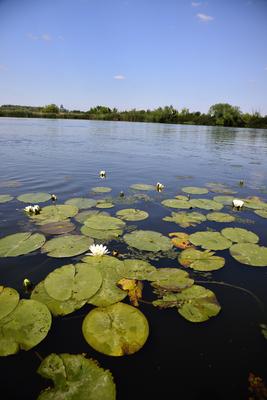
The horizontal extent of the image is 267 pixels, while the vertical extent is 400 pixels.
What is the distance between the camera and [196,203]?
5.71m

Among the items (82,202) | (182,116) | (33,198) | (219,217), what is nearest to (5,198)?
(33,198)

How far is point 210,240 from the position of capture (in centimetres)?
388

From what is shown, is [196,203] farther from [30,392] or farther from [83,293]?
[30,392]

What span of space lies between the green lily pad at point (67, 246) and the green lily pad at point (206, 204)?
9.26ft

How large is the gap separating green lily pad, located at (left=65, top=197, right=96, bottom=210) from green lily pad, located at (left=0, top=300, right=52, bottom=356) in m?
Answer: 2.88

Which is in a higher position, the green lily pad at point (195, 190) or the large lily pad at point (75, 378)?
the green lily pad at point (195, 190)

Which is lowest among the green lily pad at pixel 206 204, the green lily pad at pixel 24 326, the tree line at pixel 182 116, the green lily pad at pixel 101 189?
the green lily pad at pixel 24 326

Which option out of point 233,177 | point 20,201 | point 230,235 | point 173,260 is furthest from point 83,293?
point 233,177

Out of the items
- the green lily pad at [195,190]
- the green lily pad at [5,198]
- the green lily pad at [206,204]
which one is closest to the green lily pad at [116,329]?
the green lily pad at [206,204]

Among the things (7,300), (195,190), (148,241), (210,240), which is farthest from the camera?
(195,190)

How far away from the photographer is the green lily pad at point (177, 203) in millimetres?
5453

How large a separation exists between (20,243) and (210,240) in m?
2.82

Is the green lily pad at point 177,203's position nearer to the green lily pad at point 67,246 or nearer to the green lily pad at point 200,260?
the green lily pad at point 200,260

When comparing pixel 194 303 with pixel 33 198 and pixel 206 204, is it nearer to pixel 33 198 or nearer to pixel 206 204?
pixel 206 204
